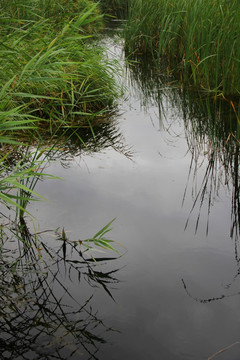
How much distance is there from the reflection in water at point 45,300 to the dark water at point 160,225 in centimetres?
4

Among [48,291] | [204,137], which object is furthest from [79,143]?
[48,291]

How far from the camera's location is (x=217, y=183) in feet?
10.3

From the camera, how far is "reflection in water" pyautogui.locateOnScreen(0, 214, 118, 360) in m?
1.75

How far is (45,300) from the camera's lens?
6.57 ft

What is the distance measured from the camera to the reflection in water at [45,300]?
5.74 ft

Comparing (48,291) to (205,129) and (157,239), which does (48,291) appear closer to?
(157,239)

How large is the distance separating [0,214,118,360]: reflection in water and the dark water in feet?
0.12

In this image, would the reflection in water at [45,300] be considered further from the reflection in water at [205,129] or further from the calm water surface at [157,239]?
the reflection in water at [205,129]

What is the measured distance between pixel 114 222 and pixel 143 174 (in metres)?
0.77

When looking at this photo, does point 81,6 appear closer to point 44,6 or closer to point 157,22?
point 157,22

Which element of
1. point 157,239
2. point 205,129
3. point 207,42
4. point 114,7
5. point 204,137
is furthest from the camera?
point 114,7

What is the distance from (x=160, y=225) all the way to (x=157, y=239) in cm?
16

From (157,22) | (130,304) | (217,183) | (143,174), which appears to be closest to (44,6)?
(157,22)

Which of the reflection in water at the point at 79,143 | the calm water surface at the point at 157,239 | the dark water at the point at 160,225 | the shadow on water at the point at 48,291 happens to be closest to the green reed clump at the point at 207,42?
the dark water at the point at 160,225
